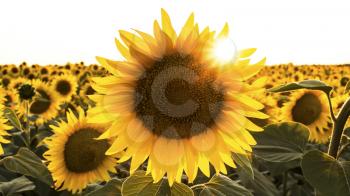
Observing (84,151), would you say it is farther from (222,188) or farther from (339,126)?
(339,126)

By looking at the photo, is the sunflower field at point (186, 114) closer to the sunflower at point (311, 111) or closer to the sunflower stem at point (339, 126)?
the sunflower stem at point (339, 126)

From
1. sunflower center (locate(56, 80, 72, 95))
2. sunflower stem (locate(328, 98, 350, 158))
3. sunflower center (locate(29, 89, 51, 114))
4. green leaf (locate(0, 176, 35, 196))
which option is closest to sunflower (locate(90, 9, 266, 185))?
sunflower stem (locate(328, 98, 350, 158))

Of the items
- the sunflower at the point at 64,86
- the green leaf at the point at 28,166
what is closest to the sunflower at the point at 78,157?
the green leaf at the point at 28,166

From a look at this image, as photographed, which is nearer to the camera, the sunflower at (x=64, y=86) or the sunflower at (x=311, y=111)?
the sunflower at (x=311, y=111)

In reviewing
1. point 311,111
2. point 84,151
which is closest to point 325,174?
point 84,151

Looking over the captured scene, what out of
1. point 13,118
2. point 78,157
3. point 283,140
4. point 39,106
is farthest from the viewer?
point 39,106
